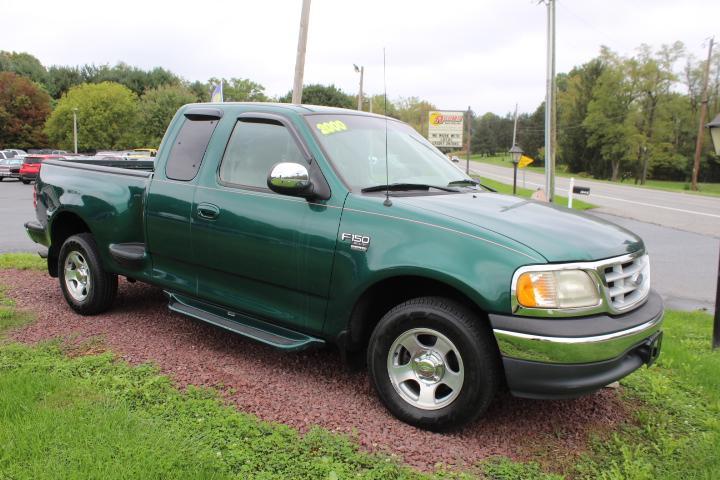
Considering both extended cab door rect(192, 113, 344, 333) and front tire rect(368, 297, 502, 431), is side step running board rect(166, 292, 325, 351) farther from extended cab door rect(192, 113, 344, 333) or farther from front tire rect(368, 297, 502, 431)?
front tire rect(368, 297, 502, 431)

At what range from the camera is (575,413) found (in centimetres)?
356

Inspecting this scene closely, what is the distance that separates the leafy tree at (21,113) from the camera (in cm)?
5881

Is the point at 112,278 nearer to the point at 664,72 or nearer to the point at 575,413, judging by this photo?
the point at 575,413

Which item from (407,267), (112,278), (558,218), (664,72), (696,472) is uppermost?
(664,72)

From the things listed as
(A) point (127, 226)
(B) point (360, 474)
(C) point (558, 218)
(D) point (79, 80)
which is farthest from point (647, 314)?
(D) point (79, 80)

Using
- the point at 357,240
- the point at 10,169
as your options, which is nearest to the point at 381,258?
the point at 357,240

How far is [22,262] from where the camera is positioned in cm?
751

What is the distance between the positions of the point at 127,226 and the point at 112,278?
68 centimetres

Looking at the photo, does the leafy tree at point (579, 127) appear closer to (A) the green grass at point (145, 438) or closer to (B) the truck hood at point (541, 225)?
(B) the truck hood at point (541, 225)

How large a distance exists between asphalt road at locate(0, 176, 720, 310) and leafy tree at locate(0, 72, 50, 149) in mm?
49613

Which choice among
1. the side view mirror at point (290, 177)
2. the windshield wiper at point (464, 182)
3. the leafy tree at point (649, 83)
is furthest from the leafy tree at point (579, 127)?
the side view mirror at point (290, 177)

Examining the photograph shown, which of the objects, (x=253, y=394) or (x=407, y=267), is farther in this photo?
(x=253, y=394)

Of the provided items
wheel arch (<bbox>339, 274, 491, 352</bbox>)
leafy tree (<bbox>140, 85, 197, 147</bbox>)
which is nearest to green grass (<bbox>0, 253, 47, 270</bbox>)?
wheel arch (<bbox>339, 274, 491, 352</bbox>)

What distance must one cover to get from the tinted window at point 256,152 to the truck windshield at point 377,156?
24cm
